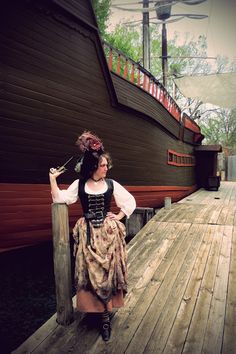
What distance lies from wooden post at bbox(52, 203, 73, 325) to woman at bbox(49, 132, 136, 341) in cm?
13

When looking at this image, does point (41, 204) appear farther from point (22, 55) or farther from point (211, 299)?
point (211, 299)

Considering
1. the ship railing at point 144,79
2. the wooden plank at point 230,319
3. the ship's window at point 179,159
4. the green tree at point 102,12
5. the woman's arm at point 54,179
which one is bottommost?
the wooden plank at point 230,319

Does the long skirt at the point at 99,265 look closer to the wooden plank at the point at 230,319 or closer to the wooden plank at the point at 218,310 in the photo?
the wooden plank at the point at 218,310

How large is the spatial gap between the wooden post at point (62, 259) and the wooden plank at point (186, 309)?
0.87 metres

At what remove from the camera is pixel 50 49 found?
14.8ft

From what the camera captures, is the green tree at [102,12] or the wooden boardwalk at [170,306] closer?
the wooden boardwalk at [170,306]

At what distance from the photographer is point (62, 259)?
8.46 feet

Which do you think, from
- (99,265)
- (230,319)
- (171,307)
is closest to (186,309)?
(171,307)

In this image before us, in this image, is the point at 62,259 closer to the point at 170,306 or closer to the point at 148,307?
the point at 148,307

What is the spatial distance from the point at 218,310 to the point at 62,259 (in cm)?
151

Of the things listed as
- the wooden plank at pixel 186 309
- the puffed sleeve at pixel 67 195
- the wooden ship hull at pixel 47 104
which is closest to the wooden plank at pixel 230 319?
the wooden plank at pixel 186 309

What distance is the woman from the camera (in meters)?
2.35

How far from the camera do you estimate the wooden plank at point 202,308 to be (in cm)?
Answer: 232

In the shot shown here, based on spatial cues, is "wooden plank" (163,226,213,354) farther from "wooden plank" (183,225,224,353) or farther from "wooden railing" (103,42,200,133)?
"wooden railing" (103,42,200,133)
